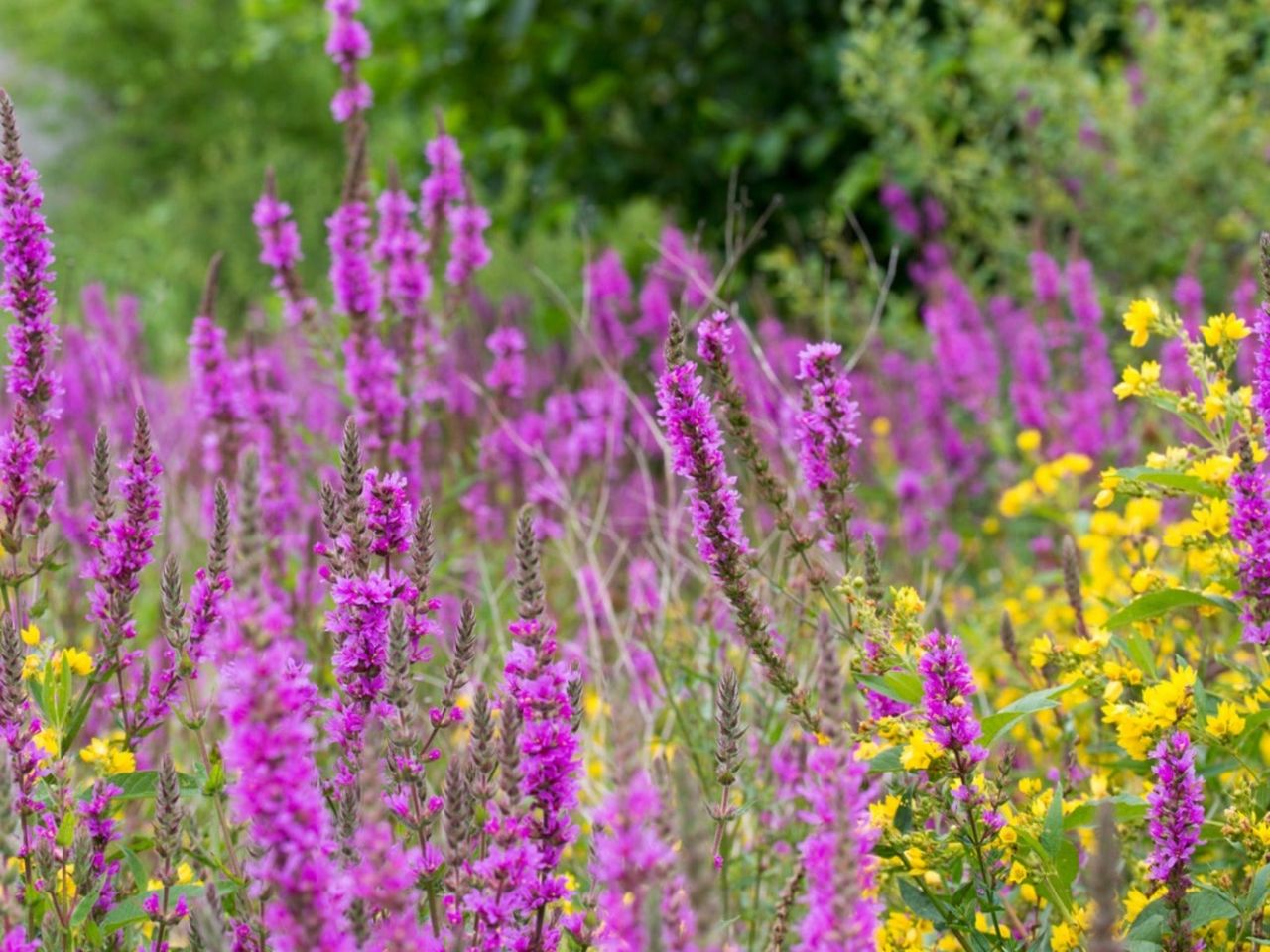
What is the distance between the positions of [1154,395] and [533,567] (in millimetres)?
1193

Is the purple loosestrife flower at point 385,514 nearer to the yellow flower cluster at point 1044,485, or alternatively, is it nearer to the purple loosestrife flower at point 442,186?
the yellow flower cluster at point 1044,485

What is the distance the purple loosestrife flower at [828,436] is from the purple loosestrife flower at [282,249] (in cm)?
213

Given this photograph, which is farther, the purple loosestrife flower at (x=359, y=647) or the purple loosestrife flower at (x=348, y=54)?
the purple loosestrife flower at (x=348, y=54)

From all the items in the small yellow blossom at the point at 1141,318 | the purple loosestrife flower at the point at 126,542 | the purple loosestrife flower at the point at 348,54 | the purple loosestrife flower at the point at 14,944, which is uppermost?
the purple loosestrife flower at the point at 348,54

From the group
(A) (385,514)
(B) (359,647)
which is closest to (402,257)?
(A) (385,514)

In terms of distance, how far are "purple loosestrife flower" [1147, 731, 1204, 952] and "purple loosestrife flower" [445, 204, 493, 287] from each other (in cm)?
296

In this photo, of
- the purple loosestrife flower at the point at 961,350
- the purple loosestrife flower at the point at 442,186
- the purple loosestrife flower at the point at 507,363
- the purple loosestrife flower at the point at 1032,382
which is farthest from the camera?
the purple loosestrife flower at the point at 961,350

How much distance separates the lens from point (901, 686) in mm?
1916

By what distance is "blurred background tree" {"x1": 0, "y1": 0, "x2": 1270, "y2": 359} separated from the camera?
6.26 m

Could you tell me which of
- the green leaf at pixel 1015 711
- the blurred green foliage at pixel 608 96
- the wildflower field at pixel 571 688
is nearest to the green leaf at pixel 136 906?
the wildflower field at pixel 571 688

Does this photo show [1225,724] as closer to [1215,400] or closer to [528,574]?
[1215,400]

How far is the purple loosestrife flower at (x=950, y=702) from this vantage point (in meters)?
1.78

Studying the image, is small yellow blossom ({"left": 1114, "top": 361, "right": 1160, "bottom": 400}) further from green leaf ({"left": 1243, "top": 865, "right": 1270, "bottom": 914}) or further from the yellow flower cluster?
the yellow flower cluster

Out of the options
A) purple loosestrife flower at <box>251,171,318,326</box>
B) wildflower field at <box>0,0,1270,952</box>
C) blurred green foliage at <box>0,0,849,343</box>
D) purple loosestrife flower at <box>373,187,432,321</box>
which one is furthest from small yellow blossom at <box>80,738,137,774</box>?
blurred green foliage at <box>0,0,849,343</box>
